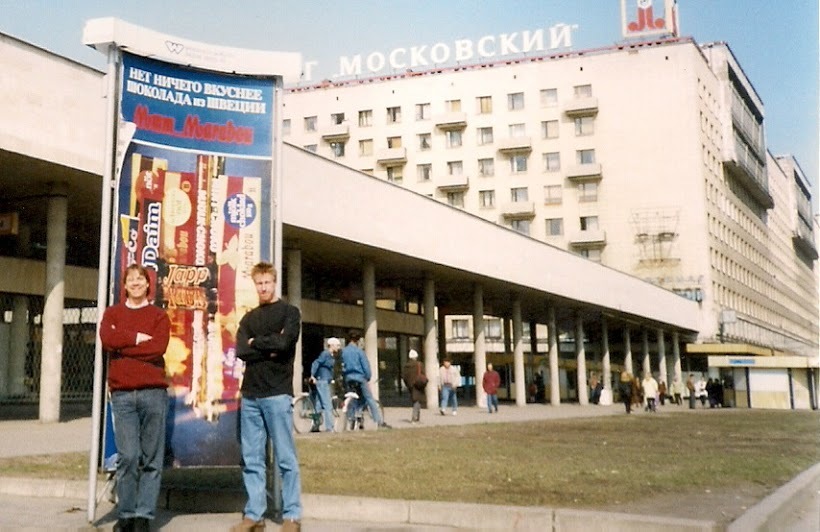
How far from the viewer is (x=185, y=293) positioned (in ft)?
23.5

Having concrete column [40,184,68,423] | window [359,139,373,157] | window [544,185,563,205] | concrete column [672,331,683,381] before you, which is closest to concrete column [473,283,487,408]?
concrete column [40,184,68,423]

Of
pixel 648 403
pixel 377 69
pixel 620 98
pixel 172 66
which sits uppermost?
pixel 377 69

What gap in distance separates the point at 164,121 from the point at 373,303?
24140 mm

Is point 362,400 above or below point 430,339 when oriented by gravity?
below

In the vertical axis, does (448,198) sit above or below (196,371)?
above

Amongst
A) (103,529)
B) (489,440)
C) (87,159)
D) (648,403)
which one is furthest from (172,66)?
(648,403)

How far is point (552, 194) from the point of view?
69562mm

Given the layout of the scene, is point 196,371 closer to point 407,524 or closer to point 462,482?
point 407,524

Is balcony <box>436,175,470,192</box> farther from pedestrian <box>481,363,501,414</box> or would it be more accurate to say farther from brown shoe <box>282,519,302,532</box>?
brown shoe <box>282,519,302,532</box>

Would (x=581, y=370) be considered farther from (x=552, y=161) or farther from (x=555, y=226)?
(x=552, y=161)

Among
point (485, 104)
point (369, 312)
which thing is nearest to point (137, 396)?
point (369, 312)

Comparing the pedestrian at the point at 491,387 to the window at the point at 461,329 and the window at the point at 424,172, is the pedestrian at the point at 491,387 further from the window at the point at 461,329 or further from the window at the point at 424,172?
the window at the point at 461,329

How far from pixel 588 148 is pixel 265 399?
213ft

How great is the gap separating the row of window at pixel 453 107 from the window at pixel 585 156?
428 centimetres
